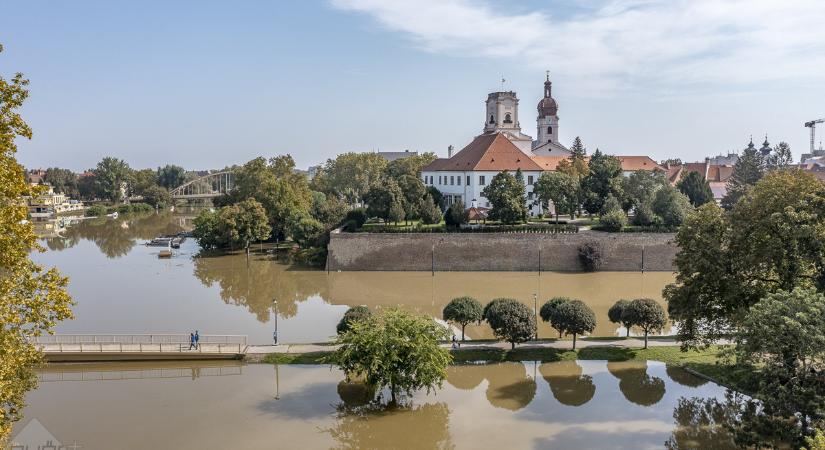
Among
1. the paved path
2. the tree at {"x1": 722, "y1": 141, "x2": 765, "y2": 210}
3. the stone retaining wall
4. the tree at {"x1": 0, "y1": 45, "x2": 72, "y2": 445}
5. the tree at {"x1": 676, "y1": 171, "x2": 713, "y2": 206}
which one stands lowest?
the paved path

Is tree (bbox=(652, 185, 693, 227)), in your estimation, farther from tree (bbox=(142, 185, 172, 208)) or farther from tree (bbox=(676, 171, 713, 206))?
tree (bbox=(142, 185, 172, 208))

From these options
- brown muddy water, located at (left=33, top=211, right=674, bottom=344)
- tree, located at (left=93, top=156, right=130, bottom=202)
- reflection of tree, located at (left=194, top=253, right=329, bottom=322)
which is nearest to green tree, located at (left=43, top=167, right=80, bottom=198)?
tree, located at (left=93, top=156, right=130, bottom=202)

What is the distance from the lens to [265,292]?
3553 cm

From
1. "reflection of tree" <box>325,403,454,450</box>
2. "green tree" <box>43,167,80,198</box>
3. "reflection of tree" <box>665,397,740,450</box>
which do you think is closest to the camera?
"reflection of tree" <box>665,397,740,450</box>

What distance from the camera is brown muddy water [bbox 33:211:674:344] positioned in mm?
27812

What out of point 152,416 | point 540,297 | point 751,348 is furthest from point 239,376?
point 540,297

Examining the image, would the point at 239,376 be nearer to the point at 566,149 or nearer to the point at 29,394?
the point at 29,394

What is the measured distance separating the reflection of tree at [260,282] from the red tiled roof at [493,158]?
19.2m

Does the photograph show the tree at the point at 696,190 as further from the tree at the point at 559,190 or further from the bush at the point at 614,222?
the bush at the point at 614,222

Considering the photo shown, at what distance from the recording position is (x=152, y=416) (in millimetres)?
17734

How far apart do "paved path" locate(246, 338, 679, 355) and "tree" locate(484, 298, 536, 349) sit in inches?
30.0

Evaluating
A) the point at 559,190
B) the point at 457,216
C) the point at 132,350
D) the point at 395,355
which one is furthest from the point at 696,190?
the point at 132,350

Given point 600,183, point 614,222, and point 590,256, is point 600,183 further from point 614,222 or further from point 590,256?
point 590,256

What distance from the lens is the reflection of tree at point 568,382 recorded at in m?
19.2
